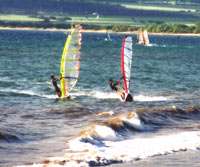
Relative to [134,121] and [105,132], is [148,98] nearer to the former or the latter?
[134,121]

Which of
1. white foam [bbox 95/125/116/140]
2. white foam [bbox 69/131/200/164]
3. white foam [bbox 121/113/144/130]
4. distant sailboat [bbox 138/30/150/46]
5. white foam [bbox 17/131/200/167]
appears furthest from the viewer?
distant sailboat [bbox 138/30/150/46]

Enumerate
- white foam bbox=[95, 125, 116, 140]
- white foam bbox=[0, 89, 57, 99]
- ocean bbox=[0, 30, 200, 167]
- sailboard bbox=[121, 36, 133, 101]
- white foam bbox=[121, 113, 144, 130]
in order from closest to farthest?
ocean bbox=[0, 30, 200, 167]
white foam bbox=[95, 125, 116, 140]
white foam bbox=[121, 113, 144, 130]
sailboard bbox=[121, 36, 133, 101]
white foam bbox=[0, 89, 57, 99]

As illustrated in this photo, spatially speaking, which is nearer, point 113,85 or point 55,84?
point 55,84

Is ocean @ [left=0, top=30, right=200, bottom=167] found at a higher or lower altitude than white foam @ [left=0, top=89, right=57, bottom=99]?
→ higher

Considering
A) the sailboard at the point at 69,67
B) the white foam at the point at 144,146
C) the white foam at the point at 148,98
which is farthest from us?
the white foam at the point at 148,98

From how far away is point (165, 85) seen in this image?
175 feet

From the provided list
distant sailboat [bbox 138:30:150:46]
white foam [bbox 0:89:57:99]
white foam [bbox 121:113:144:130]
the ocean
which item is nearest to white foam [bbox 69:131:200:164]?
the ocean

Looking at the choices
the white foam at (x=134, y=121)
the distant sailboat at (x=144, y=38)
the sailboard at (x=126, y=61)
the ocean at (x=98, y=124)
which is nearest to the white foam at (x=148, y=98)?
the ocean at (x=98, y=124)

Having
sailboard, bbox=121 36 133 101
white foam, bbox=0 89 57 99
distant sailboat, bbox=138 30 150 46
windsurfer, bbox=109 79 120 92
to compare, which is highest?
sailboard, bbox=121 36 133 101

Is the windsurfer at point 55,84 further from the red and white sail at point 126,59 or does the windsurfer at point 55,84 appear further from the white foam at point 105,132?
the white foam at point 105,132

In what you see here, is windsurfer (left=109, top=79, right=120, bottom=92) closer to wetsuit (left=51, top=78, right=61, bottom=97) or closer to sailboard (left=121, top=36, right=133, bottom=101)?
sailboard (left=121, top=36, right=133, bottom=101)

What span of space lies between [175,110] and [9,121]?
7.82 metres

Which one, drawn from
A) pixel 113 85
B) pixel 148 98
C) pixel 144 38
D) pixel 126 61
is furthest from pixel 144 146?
pixel 144 38

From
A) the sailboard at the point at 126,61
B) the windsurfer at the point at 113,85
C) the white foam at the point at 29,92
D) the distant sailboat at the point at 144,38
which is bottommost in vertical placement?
the distant sailboat at the point at 144,38
